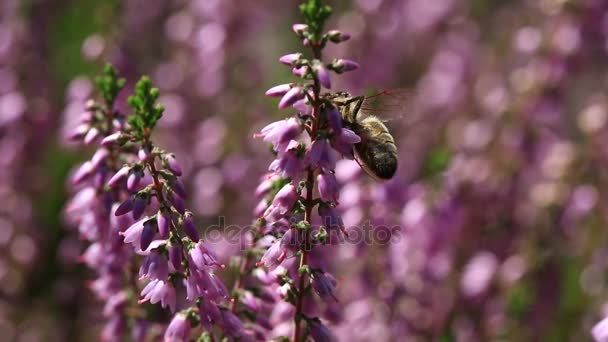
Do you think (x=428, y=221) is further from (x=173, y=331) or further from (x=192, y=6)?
(x=192, y=6)

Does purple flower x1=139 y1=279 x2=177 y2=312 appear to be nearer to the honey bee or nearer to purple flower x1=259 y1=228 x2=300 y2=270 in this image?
purple flower x1=259 y1=228 x2=300 y2=270

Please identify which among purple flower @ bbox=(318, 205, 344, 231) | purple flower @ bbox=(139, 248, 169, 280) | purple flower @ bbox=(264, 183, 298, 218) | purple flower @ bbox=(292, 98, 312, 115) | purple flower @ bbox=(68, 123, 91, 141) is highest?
purple flower @ bbox=(68, 123, 91, 141)

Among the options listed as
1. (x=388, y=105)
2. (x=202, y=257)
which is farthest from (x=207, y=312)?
(x=388, y=105)

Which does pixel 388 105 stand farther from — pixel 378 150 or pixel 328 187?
pixel 328 187

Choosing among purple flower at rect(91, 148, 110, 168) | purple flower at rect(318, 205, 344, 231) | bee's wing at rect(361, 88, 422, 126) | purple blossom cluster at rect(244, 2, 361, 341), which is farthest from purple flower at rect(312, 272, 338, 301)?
purple flower at rect(91, 148, 110, 168)

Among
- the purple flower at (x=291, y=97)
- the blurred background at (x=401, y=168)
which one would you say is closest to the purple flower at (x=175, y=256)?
the purple flower at (x=291, y=97)

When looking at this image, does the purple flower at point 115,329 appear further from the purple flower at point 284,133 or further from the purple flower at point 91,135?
the purple flower at point 284,133
